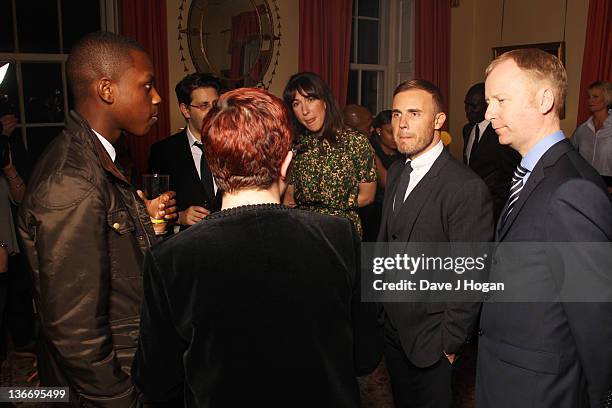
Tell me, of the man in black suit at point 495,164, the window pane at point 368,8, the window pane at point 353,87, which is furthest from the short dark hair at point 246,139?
the window pane at point 368,8

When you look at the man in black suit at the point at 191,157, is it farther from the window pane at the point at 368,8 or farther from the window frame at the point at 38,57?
the window pane at the point at 368,8

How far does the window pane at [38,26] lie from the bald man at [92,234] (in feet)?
13.3

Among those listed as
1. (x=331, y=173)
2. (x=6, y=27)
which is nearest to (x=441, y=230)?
(x=331, y=173)

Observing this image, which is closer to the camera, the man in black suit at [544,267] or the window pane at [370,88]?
the man in black suit at [544,267]

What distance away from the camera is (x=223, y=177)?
47.3 inches

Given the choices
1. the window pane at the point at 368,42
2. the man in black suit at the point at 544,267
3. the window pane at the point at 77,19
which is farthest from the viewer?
the window pane at the point at 368,42

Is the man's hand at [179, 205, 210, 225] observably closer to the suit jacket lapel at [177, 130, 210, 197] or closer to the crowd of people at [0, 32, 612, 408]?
the crowd of people at [0, 32, 612, 408]

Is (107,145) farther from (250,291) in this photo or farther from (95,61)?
(250,291)

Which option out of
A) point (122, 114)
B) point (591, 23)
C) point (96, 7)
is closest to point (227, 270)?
point (122, 114)

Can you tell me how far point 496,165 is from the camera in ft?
13.4

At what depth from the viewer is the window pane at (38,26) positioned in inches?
197

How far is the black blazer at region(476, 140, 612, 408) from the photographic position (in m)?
1.50

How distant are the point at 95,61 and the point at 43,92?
4091mm

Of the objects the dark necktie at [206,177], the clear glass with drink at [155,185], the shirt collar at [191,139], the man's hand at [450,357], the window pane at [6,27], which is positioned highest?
the window pane at [6,27]
